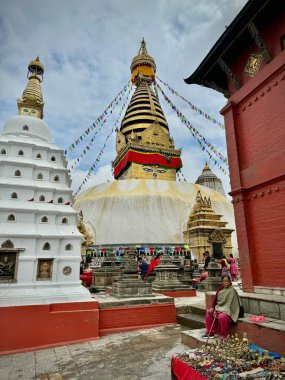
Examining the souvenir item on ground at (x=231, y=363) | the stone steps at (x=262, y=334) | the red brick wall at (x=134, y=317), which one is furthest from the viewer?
the red brick wall at (x=134, y=317)

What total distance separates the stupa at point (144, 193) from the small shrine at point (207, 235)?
140 centimetres

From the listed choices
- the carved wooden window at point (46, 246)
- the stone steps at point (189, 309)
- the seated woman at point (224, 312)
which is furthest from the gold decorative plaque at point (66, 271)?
the seated woman at point (224, 312)

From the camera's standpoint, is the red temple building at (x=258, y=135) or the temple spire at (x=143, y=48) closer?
the red temple building at (x=258, y=135)

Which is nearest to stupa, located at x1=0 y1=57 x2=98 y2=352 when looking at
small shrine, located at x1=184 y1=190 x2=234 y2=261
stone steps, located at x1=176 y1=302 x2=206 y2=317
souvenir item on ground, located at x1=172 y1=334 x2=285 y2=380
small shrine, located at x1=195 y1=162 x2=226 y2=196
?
stone steps, located at x1=176 y1=302 x2=206 y2=317

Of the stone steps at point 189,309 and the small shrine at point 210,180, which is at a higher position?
the small shrine at point 210,180

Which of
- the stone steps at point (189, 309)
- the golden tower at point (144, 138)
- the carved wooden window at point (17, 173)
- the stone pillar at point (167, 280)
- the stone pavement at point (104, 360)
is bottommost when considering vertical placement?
the stone pavement at point (104, 360)

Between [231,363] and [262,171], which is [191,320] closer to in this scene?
[231,363]

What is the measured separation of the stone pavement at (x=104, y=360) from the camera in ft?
14.0

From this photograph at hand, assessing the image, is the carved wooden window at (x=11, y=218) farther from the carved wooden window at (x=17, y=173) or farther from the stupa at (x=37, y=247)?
the carved wooden window at (x=17, y=173)

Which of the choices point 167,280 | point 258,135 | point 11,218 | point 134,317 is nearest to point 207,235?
point 167,280

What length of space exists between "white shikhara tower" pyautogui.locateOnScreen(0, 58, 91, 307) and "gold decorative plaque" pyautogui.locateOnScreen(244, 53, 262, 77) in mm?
5882

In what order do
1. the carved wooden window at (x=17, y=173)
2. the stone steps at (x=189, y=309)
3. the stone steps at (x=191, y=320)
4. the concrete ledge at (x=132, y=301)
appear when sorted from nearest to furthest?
the stone steps at (x=191, y=320) < the concrete ledge at (x=132, y=301) < the stone steps at (x=189, y=309) < the carved wooden window at (x=17, y=173)

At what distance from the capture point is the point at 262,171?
574 cm

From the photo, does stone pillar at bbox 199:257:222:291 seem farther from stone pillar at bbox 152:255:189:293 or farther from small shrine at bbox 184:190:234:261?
small shrine at bbox 184:190:234:261
